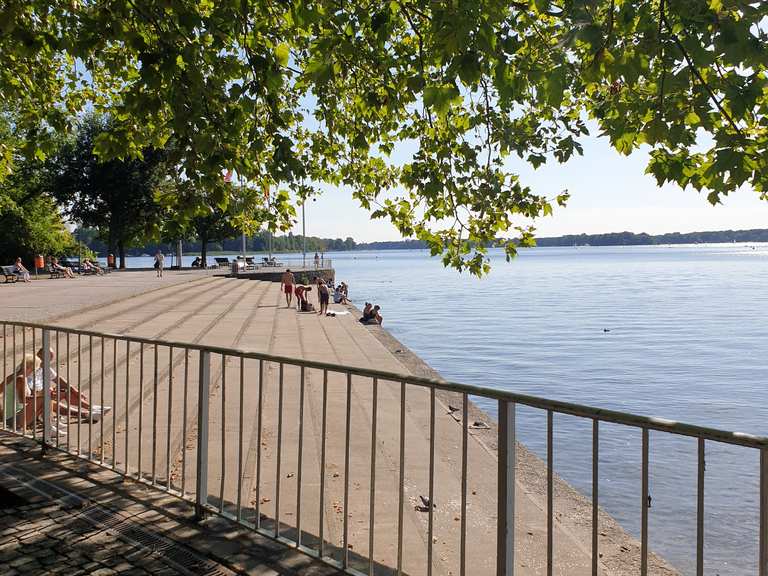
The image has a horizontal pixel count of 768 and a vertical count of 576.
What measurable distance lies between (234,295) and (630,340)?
17.7 meters

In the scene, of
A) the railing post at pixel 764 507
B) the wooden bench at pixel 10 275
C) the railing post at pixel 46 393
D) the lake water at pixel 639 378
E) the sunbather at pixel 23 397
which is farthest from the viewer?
the wooden bench at pixel 10 275

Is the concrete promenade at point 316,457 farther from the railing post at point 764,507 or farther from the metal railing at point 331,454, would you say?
the railing post at point 764,507

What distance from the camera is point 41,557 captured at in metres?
4.21

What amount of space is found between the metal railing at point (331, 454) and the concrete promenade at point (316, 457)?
27 millimetres

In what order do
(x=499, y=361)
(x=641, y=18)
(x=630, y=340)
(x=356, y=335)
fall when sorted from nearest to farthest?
(x=641, y=18) → (x=356, y=335) → (x=499, y=361) → (x=630, y=340)

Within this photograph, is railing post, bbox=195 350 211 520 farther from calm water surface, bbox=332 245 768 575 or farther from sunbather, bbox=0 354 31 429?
calm water surface, bbox=332 245 768 575

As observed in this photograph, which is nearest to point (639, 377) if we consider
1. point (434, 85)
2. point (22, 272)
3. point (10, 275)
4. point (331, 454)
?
point (331, 454)

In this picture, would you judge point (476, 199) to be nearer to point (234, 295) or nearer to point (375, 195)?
point (375, 195)

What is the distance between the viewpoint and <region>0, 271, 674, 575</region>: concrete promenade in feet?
17.3

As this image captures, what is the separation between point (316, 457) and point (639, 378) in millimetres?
16586

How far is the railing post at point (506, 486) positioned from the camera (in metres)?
3.25

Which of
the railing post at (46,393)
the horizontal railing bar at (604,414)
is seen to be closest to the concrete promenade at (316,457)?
the railing post at (46,393)

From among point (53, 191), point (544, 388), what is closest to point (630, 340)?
point (544, 388)

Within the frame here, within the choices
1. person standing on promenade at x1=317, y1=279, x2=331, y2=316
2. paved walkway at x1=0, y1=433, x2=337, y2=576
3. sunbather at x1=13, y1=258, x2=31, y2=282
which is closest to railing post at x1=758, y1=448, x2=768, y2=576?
paved walkway at x1=0, y1=433, x2=337, y2=576
